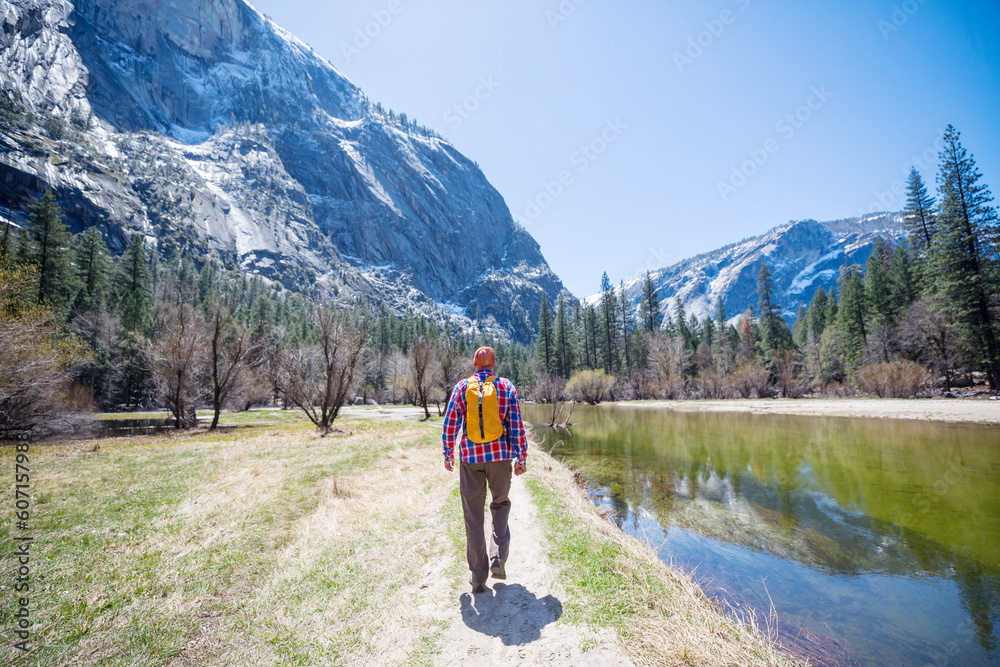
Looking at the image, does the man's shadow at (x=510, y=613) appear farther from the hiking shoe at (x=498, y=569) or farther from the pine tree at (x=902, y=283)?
the pine tree at (x=902, y=283)

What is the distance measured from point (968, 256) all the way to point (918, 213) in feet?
41.9

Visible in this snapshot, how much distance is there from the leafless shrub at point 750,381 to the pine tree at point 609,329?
27589 mm

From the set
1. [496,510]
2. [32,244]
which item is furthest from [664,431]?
[32,244]

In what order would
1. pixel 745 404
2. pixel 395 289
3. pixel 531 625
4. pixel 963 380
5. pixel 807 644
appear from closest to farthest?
pixel 531 625 → pixel 807 644 → pixel 963 380 → pixel 745 404 → pixel 395 289

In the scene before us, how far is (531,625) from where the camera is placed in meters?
3.58

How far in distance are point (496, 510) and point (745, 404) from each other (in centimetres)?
4263

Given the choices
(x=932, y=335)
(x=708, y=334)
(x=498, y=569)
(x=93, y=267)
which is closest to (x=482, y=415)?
(x=498, y=569)

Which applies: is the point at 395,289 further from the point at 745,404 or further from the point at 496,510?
the point at 496,510

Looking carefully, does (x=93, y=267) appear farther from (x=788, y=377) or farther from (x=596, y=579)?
(x=788, y=377)

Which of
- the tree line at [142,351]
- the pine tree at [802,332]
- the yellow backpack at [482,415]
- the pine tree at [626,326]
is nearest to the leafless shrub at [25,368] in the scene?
the tree line at [142,351]

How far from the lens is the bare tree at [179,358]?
2125 cm

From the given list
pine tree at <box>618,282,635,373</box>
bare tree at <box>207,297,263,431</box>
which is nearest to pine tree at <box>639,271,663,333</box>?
pine tree at <box>618,282,635,373</box>

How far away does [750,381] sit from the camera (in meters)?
45.1

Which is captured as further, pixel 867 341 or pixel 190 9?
pixel 190 9
